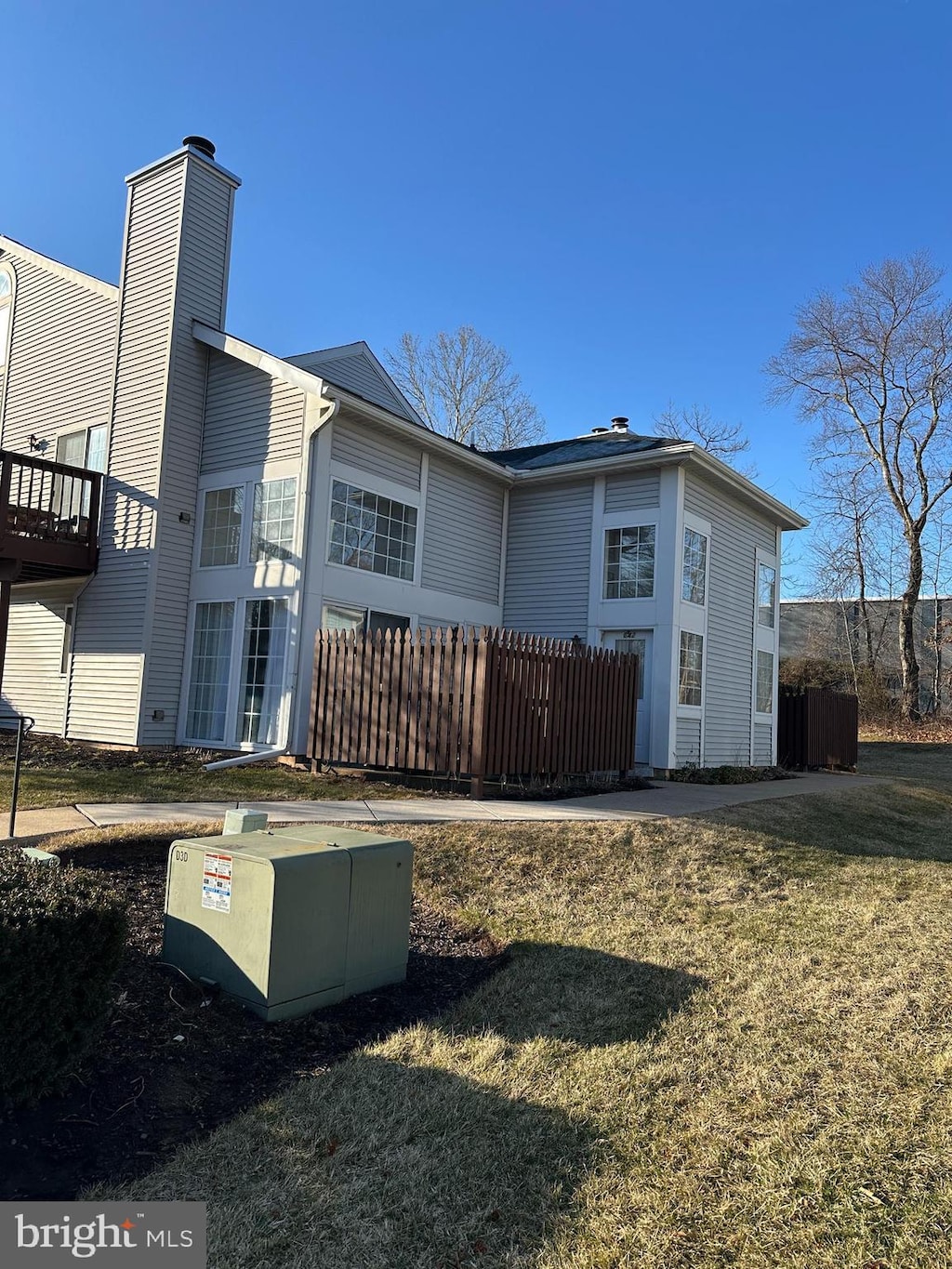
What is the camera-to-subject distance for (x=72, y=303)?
14.8 meters

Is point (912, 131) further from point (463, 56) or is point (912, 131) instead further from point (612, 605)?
point (612, 605)

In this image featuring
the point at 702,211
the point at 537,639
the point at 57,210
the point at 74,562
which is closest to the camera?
the point at 537,639

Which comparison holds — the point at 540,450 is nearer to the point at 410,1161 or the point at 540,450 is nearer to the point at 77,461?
the point at 77,461

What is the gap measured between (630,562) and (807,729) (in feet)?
22.8

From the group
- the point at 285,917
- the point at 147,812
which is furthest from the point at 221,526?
the point at 285,917

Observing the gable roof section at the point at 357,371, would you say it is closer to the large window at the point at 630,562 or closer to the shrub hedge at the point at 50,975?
the large window at the point at 630,562

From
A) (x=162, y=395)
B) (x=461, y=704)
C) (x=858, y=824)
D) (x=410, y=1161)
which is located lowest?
(x=410, y=1161)

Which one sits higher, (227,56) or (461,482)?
(227,56)

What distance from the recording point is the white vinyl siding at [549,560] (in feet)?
Result: 47.3

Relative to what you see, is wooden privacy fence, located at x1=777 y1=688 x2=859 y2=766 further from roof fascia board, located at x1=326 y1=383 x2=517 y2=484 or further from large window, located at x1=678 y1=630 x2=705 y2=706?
roof fascia board, located at x1=326 y1=383 x2=517 y2=484

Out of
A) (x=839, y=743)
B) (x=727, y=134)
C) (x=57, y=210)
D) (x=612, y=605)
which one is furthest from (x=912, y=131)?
(x=57, y=210)

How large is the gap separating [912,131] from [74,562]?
14589mm

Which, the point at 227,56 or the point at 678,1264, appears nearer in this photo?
the point at 678,1264

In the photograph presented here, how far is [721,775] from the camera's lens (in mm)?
13938
